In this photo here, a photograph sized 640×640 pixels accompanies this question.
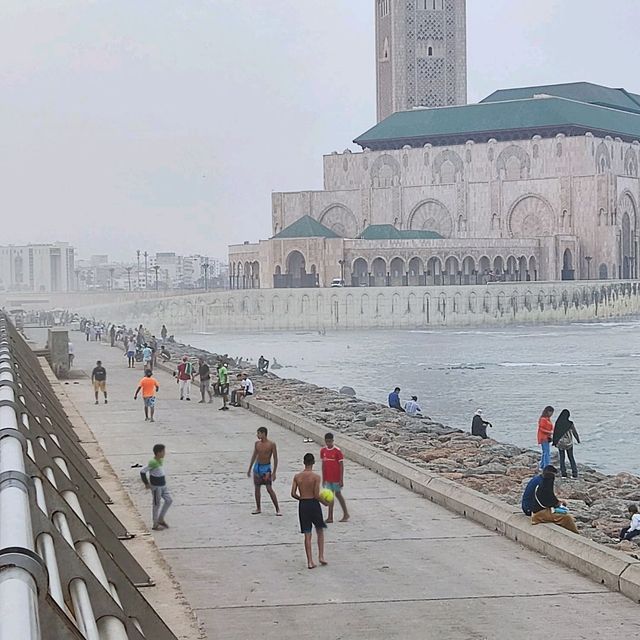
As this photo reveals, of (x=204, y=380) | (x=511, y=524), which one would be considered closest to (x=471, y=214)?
(x=204, y=380)

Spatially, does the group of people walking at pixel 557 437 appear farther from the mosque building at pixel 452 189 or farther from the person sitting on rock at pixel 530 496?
the mosque building at pixel 452 189

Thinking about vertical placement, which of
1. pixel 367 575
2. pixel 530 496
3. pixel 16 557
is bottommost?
pixel 367 575

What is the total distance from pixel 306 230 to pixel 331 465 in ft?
244

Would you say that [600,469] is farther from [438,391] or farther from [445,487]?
[438,391]

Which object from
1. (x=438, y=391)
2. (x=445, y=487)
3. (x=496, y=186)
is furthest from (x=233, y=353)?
(x=445, y=487)

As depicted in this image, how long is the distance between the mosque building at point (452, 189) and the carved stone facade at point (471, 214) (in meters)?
0.09

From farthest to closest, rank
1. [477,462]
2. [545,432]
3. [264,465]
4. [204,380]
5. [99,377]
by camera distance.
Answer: [204,380], [99,377], [545,432], [477,462], [264,465]

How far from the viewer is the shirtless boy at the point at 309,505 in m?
10.2

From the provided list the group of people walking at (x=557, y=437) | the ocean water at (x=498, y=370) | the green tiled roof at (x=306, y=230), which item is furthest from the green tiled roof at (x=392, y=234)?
the group of people walking at (x=557, y=437)

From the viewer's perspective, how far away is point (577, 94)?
99000mm

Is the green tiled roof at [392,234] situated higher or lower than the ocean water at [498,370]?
higher

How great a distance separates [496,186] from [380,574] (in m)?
79.4

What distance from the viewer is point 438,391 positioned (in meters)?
40.7

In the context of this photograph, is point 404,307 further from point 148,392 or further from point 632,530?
point 632,530
